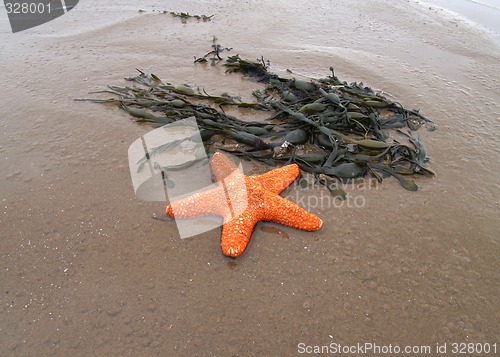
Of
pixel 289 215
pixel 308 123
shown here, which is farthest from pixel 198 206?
pixel 308 123

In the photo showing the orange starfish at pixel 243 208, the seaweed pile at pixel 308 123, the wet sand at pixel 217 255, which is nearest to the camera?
the wet sand at pixel 217 255

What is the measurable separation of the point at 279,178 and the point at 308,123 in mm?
987

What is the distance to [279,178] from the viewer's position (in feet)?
10.3

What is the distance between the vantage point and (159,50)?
5723 mm

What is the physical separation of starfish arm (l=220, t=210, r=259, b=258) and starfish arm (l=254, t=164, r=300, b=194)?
40cm

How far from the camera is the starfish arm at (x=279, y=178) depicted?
3051mm

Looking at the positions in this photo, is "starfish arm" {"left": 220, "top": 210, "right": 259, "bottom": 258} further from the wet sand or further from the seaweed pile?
the seaweed pile

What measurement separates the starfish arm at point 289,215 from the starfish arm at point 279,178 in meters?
0.24

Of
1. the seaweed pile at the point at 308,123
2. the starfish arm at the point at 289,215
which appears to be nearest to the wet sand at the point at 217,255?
the starfish arm at the point at 289,215

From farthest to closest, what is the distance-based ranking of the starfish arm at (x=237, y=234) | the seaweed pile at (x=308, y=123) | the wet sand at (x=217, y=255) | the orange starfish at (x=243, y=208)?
the seaweed pile at (x=308, y=123), the orange starfish at (x=243, y=208), the starfish arm at (x=237, y=234), the wet sand at (x=217, y=255)

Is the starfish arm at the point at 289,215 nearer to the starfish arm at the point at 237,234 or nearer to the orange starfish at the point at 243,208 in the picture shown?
the orange starfish at the point at 243,208

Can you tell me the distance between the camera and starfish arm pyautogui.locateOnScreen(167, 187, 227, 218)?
2795 millimetres

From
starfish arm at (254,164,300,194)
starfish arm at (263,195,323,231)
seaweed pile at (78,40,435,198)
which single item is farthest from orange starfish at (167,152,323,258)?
seaweed pile at (78,40,435,198)

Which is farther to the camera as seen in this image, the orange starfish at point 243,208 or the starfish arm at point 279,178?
the starfish arm at point 279,178
